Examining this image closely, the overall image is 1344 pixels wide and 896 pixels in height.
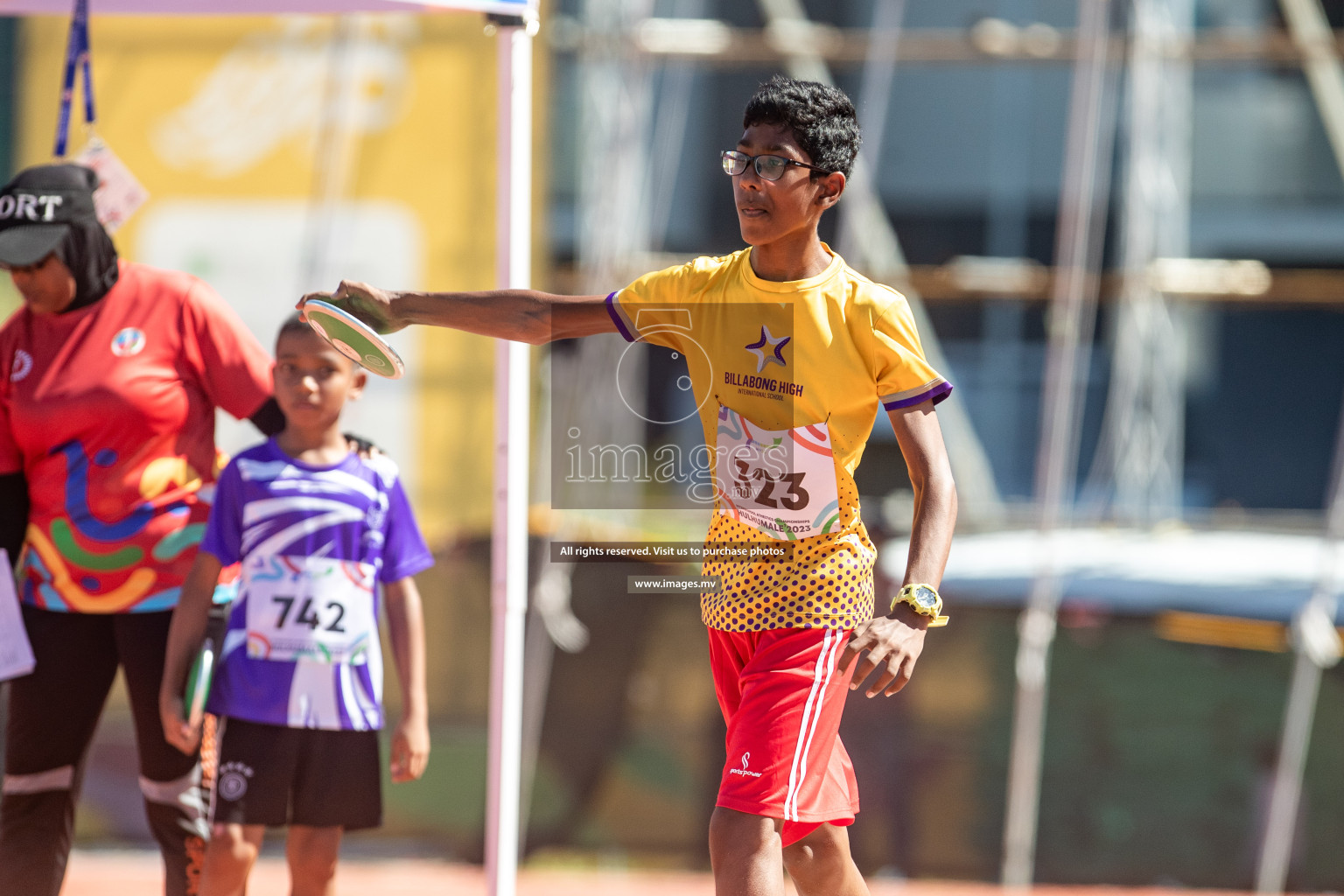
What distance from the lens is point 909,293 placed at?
225 inches

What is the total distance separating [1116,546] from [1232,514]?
81cm

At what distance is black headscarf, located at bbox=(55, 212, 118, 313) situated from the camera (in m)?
2.52

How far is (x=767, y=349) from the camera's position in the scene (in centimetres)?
210

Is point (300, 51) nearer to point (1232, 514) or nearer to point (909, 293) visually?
point (909, 293)

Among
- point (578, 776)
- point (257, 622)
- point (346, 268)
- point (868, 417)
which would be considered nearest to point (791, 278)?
point (868, 417)

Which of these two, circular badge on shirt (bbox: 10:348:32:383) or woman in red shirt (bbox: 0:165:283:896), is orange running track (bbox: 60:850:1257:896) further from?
circular badge on shirt (bbox: 10:348:32:383)

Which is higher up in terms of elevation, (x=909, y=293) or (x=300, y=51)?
(x=300, y=51)

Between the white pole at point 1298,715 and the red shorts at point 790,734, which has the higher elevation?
the red shorts at point 790,734

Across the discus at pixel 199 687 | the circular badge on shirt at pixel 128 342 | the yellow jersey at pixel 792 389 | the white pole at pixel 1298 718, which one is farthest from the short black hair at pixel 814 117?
the white pole at pixel 1298 718

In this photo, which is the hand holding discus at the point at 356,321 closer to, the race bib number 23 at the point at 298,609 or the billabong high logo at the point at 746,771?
the race bib number 23 at the point at 298,609

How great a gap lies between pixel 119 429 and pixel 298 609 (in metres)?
0.51

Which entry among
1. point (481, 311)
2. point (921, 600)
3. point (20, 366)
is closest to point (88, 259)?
point (20, 366)

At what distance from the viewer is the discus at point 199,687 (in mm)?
2441

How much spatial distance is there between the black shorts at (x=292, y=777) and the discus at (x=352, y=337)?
2.46ft
